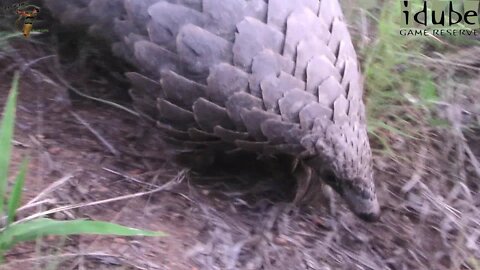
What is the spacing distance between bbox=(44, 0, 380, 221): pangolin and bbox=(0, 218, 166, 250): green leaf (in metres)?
0.42

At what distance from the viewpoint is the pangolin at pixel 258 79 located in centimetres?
167

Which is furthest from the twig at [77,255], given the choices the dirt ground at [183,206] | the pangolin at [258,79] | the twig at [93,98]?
the twig at [93,98]

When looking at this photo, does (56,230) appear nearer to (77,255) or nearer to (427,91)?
(77,255)

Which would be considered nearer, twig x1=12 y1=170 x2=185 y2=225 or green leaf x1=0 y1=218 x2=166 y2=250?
green leaf x1=0 y1=218 x2=166 y2=250

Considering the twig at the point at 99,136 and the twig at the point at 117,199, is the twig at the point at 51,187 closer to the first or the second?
the twig at the point at 117,199

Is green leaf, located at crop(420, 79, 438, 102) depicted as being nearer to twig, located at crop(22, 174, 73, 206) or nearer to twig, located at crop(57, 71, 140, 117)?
twig, located at crop(57, 71, 140, 117)

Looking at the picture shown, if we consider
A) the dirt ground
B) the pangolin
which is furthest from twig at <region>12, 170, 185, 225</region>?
the pangolin

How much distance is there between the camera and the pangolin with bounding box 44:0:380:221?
1.67 m

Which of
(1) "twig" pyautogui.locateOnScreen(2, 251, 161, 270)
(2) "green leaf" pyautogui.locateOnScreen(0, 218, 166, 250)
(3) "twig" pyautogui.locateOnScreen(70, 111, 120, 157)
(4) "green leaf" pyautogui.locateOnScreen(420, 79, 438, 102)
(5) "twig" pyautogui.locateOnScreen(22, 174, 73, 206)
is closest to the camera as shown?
(2) "green leaf" pyautogui.locateOnScreen(0, 218, 166, 250)

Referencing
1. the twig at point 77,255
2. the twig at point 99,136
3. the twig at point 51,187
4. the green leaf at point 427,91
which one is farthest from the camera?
the green leaf at point 427,91

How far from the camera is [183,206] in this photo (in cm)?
181

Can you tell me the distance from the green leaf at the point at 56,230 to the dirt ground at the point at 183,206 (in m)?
0.09

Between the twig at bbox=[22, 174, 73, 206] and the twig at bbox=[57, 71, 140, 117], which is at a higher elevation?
the twig at bbox=[57, 71, 140, 117]

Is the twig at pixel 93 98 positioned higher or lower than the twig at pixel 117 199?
higher
